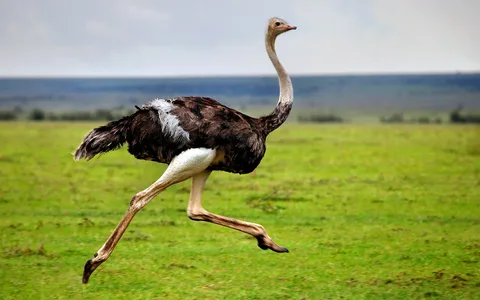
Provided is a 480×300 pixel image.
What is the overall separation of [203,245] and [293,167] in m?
9.51

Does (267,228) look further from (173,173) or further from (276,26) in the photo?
(173,173)

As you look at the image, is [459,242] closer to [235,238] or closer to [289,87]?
[235,238]

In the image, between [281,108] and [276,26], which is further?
[276,26]

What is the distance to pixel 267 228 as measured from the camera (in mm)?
12984

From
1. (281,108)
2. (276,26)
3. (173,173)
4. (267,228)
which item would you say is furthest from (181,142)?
(267,228)

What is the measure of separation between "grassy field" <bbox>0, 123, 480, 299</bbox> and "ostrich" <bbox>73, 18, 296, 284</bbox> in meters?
0.78

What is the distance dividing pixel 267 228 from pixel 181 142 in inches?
178

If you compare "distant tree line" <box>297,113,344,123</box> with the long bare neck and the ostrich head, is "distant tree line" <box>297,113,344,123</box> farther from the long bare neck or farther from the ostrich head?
the long bare neck

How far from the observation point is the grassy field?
9.43 meters

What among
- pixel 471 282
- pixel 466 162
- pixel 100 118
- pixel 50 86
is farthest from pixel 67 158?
pixel 50 86

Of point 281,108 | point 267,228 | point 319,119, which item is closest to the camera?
point 281,108

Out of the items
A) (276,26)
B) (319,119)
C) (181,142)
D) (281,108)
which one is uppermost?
(276,26)

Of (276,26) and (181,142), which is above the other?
(276,26)

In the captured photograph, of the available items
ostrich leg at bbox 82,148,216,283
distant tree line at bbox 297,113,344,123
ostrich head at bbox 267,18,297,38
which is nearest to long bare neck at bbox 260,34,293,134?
ostrich head at bbox 267,18,297,38
